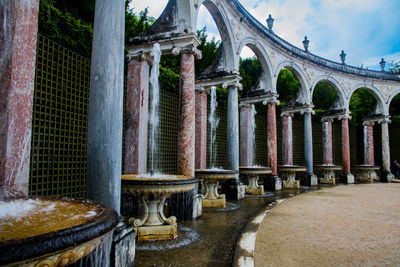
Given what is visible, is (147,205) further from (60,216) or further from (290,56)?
(290,56)

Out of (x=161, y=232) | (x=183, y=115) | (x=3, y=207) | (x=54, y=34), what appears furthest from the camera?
(x=183, y=115)

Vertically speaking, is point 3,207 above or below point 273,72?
below

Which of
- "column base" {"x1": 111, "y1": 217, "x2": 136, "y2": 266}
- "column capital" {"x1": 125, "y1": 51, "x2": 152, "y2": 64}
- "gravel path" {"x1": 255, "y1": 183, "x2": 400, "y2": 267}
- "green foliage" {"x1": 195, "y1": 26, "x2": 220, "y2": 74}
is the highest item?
"green foliage" {"x1": 195, "y1": 26, "x2": 220, "y2": 74}

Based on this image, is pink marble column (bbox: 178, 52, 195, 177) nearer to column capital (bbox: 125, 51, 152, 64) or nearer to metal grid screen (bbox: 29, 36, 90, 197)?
column capital (bbox: 125, 51, 152, 64)

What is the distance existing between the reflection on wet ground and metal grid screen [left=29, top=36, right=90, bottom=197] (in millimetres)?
2375

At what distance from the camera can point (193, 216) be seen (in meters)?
6.04

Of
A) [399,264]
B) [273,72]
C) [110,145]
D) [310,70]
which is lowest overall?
[399,264]

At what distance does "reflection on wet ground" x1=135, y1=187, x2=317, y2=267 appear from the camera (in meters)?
3.57

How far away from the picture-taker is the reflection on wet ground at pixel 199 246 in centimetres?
357

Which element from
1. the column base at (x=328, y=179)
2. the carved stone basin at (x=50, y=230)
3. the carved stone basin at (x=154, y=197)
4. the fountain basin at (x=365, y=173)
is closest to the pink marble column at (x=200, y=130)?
the carved stone basin at (x=154, y=197)

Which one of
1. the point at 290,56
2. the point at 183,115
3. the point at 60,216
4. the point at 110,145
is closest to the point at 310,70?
the point at 290,56

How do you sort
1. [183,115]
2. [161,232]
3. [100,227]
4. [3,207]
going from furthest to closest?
[183,115] → [161,232] → [3,207] → [100,227]

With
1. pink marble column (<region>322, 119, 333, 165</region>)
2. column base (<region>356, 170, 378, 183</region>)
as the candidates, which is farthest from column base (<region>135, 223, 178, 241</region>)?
column base (<region>356, 170, 378, 183</region>)

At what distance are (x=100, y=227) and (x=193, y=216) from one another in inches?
176
